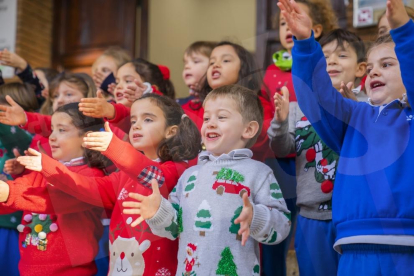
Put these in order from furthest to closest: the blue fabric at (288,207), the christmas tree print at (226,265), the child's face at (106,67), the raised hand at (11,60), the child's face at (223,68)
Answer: the child's face at (106,67), the raised hand at (11,60), the child's face at (223,68), the blue fabric at (288,207), the christmas tree print at (226,265)

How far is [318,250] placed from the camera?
225cm

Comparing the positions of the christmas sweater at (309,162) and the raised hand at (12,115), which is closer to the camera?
the christmas sweater at (309,162)

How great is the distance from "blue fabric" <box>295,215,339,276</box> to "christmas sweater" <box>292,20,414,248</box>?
1.26 feet

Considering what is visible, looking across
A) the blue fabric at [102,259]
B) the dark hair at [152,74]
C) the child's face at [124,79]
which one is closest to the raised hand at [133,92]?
the child's face at [124,79]

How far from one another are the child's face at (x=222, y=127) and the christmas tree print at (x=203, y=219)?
246 millimetres

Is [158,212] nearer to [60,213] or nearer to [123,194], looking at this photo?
[123,194]

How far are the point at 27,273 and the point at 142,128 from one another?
0.82 m

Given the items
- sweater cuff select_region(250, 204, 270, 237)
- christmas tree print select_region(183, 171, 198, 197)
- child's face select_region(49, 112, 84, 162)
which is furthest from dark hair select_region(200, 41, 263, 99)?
sweater cuff select_region(250, 204, 270, 237)

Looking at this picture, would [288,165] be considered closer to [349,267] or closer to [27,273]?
[349,267]

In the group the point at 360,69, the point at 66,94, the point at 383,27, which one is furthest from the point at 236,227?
the point at 66,94

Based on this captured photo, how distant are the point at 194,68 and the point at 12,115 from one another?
1072 mm

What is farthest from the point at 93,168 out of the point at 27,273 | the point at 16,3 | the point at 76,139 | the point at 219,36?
the point at 16,3

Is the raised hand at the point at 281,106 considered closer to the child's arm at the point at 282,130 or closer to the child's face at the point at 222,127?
the child's arm at the point at 282,130

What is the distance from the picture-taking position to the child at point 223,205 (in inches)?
76.5
